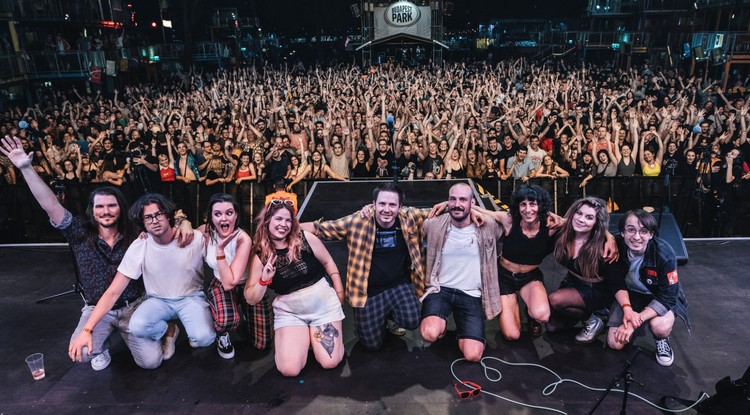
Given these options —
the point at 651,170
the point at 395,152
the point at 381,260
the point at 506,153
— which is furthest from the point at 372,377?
the point at 651,170

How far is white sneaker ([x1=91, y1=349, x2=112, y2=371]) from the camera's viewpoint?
366 centimetres

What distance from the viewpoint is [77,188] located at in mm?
6965

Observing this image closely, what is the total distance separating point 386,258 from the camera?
3930 millimetres

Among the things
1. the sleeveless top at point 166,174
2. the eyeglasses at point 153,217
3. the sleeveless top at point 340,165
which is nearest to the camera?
the eyeglasses at point 153,217

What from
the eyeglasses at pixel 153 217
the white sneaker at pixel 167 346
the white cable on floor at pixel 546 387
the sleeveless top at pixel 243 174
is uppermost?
the eyeglasses at pixel 153 217

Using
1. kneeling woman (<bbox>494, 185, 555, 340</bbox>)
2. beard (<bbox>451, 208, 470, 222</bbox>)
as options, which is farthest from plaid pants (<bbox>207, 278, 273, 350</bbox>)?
kneeling woman (<bbox>494, 185, 555, 340</bbox>)

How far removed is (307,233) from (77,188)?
5124 millimetres

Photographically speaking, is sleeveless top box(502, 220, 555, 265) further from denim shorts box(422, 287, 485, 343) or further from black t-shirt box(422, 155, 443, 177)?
black t-shirt box(422, 155, 443, 177)

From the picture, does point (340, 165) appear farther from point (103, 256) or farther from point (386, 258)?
point (103, 256)

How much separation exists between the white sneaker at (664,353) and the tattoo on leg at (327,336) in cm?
252

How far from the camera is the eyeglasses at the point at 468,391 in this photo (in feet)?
10.7

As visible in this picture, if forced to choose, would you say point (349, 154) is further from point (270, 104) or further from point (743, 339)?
point (743, 339)

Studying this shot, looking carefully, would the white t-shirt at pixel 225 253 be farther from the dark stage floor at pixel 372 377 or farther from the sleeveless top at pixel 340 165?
the sleeveless top at pixel 340 165

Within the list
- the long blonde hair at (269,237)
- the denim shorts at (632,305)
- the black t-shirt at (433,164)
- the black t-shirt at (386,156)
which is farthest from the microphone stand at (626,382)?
the black t-shirt at (386,156)
